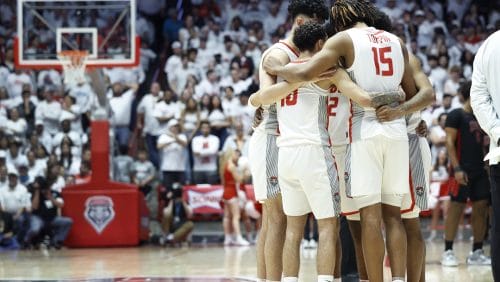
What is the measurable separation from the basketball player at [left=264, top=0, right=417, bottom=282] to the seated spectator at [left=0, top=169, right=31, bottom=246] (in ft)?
31.3

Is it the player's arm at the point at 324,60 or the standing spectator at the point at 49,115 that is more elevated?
the player's arm at the point at 324,60

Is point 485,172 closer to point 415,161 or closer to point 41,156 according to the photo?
point 415,161

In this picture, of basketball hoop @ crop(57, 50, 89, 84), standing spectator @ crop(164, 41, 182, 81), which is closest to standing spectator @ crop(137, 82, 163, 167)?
Answer: standing spectator @ crop(164, 41, 182, 81)

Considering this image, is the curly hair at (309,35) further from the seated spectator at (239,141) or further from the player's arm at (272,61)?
the seated spectator at (239,141)

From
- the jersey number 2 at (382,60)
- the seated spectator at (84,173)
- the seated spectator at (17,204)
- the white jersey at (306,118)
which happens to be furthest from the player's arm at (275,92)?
the seated spectator at (84,173)

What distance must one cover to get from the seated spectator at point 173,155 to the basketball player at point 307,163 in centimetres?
952

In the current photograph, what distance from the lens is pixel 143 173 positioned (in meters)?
16.4

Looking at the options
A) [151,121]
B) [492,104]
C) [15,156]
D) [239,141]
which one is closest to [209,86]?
[151,121]

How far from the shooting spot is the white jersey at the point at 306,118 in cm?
681

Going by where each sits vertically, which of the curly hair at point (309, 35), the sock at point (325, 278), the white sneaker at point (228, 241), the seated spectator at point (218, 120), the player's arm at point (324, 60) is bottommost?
the white sneaker at point (228, 241)

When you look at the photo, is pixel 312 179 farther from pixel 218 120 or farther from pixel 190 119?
pixel 218 120

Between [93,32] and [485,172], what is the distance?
686 centimetres

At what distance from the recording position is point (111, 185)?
1536 cm

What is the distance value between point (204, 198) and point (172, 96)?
8.65 ft
